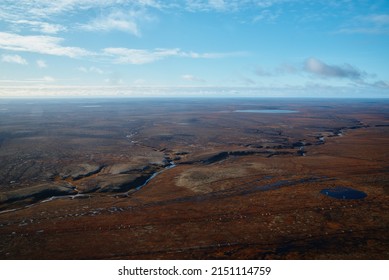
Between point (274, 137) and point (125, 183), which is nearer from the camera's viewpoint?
point (125, 183)

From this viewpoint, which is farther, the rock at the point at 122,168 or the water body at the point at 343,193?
the rock at the point at 122,168

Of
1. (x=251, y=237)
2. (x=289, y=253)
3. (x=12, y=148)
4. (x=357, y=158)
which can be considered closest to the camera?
(x=289, y=253)

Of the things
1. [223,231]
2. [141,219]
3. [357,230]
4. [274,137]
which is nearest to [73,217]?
[141,219]

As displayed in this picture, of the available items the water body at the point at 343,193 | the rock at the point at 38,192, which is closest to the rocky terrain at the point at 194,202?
the rock at the point at 38,192

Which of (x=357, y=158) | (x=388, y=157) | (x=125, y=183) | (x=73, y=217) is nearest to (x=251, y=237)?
(x=73, y=217)

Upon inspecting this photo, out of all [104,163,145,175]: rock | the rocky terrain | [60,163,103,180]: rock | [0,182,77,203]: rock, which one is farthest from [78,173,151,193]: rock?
[60,163,103,180]: rock

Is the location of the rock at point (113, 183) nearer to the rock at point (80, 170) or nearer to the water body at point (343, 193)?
the rock at point (80, 170)

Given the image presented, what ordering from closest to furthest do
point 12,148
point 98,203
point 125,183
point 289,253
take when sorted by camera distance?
point 289,253
point 98,203
point 125,183
point 12,148

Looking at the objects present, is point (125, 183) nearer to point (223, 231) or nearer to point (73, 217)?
point (73, 217)
